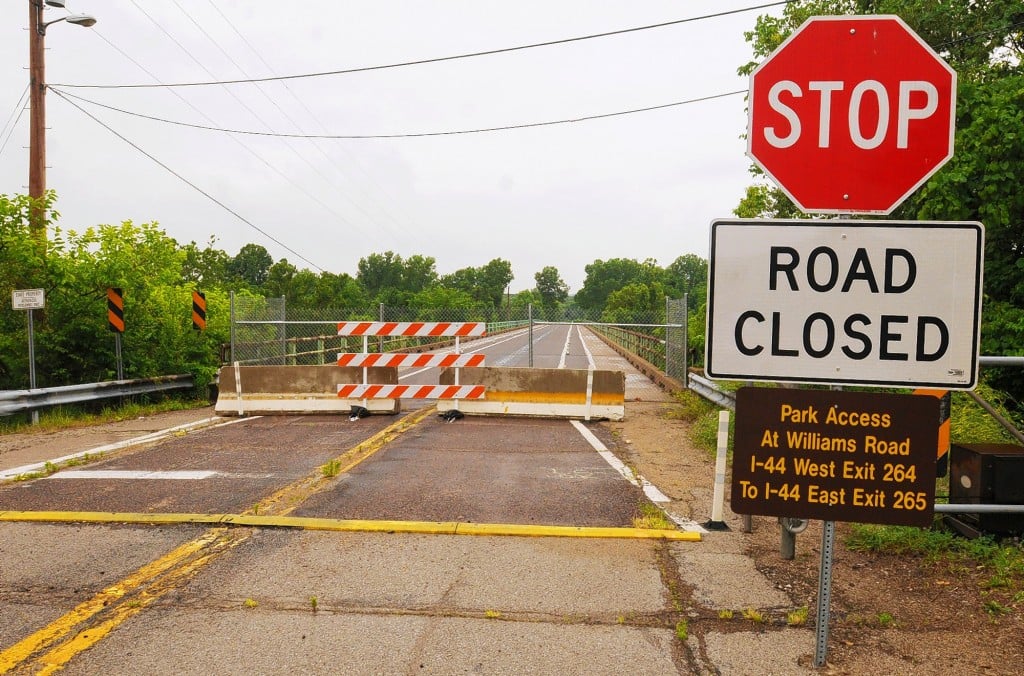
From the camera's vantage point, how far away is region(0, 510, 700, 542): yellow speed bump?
5160mm

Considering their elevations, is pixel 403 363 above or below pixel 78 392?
above

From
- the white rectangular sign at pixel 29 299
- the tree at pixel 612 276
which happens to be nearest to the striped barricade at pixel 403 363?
the white rectangular sign at pixel 29 299

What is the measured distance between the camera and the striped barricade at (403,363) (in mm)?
11289

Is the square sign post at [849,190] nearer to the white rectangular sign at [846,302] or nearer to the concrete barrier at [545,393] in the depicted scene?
the white rectangular sign at [846,302]

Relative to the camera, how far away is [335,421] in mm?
11117

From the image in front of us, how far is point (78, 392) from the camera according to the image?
11922 millimetres

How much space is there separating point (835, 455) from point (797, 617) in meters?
1.07

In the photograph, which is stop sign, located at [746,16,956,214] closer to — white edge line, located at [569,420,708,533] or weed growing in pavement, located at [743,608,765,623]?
weed growing in pavement, located at [743,608,765,623]

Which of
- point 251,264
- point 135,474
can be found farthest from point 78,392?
point 251,264

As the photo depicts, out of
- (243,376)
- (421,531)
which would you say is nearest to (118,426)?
(243,376)

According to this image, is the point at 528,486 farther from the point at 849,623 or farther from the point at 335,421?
the point at 335,421

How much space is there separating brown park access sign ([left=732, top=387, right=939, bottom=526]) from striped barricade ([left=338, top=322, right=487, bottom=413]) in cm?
804

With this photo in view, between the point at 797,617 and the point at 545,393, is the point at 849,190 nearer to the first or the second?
the point at 797,617

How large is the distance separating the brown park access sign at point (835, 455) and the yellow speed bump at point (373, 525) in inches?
75.6
